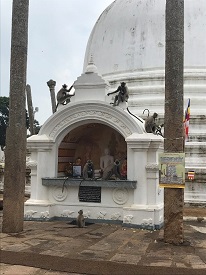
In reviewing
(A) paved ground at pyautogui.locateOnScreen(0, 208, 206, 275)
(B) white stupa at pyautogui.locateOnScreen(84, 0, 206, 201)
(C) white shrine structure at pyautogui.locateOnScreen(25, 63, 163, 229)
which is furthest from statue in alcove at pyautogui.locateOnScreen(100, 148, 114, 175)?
(B) white stupa at pyautogui.locateOnScreen(84, 0, 206, 201)

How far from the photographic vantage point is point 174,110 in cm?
891

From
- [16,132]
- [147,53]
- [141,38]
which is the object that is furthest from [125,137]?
[141,38]

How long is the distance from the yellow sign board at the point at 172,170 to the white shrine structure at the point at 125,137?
2.43 meters

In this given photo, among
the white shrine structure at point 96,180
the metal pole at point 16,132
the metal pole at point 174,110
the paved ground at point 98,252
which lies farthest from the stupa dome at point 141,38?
the paved ground at point 98,252

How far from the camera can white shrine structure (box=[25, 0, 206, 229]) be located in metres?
11.5

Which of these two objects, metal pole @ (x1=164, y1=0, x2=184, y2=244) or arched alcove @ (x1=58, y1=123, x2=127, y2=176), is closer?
metal pole @ (x1=164, y1=0, x2=184, y2=244)

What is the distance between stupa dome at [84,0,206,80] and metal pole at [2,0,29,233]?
9652mm

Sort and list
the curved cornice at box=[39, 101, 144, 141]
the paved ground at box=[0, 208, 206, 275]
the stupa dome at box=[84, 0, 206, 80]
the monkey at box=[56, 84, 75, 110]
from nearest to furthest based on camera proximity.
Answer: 1. the paved ground at box=[0, 208, 206, 275]
2. the curved cornice at box=[39, 101, 144, 141]
3. the monkey at box=[56, 84, 75, 110]
4. the stupa dome at box=[84, 0, 206, 80]

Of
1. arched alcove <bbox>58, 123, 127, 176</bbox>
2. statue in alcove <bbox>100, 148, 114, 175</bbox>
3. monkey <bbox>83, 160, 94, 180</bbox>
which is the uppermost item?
arched alcove <bbox>58, 123, 127, 176</bbox>

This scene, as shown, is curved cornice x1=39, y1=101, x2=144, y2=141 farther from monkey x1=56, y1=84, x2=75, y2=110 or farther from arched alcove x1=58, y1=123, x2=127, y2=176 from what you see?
arched alcove x1=58, y1=123, x2=127, y2=176

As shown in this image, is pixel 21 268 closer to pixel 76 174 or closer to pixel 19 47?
pixel 19 47

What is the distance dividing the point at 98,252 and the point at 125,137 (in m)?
4.59

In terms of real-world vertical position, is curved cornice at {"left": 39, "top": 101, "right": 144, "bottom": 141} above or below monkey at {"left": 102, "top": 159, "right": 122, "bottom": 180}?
above

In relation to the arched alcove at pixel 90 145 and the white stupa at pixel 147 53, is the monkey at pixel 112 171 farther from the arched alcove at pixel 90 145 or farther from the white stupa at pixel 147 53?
the white stupa at pixel 147 53
